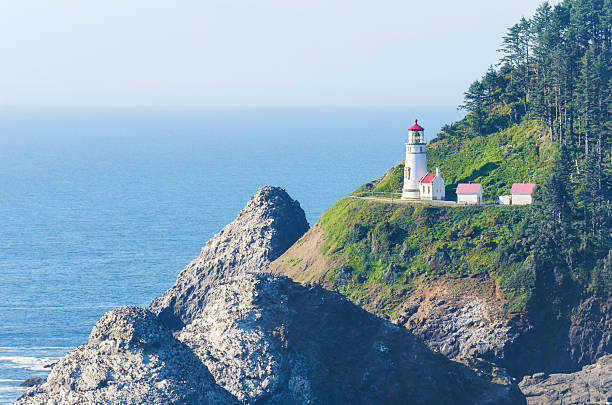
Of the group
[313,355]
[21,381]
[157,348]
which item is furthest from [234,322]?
[21,381]

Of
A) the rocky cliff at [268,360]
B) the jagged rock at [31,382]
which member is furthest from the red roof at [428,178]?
the jagged rock at [31,382]

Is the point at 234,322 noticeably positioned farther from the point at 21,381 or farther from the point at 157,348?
the point at 21,381

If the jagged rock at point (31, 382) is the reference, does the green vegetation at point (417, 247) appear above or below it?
above

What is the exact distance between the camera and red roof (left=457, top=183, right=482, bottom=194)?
121 m

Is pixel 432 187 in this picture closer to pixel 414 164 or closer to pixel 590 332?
pixel 414 164

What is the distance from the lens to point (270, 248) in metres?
127

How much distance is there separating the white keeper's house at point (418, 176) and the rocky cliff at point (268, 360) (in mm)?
32789

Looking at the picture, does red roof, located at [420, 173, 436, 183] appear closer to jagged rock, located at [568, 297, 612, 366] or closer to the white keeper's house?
the white keeper's house

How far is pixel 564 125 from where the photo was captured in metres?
130

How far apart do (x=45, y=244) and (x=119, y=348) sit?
10645cm

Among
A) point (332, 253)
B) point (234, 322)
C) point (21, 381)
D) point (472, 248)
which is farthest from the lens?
point (332, 253)

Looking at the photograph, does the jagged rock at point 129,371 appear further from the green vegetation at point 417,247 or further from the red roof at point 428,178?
the red roof at point 428,178

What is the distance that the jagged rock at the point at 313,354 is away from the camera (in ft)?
278

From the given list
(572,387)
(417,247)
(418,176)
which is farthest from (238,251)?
(572,387)
